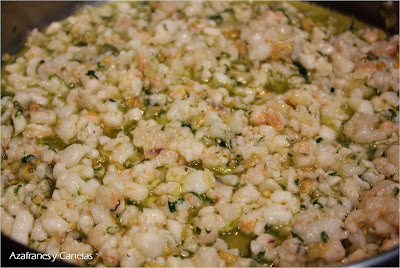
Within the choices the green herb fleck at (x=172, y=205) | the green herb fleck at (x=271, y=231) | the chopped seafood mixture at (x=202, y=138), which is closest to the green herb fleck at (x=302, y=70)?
the chopped seafood mixture at (x=202, y=138)

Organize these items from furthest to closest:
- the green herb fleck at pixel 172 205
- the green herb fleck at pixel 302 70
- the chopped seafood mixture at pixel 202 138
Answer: the green herb fleck at pixel 302 70 → the green herb fleck at pixel 172 205 → the chopped seafood mixture at pixel 202 138

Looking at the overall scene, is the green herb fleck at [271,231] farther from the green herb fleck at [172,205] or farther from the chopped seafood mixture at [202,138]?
the green herb fleck at [172,205]

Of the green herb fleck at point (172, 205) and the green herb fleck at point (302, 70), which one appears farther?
the green herb fleck at point (302, 70)

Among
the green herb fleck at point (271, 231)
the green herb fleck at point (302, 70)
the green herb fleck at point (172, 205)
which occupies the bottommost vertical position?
the green herb fleck at point (271, 231)

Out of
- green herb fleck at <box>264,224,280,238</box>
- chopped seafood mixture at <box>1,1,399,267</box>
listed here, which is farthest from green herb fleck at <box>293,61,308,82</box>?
green herb fleck at <box>264,224,280,238</box>

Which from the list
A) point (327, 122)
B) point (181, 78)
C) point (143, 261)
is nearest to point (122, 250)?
point (143, 261)

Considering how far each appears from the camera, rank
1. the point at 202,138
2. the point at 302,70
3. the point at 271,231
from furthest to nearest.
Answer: the point at 302,70
the point at 202,138
the point at 271,231

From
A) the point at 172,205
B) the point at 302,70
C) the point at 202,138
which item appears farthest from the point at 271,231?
the point at 302,70

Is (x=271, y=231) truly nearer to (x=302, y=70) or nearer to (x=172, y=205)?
(x=172, y=205)

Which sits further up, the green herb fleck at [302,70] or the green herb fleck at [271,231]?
the green herb fleck at [302,70]
